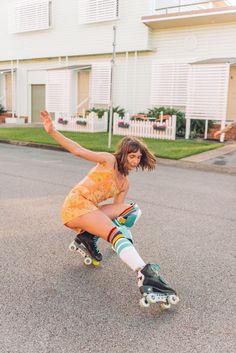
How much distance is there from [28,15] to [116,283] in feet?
76.6

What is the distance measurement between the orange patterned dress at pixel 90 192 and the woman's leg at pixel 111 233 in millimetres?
68

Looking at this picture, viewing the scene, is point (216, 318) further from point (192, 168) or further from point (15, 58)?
point (15, 58)

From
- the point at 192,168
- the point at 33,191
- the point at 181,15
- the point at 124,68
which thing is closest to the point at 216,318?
the point at 33,191

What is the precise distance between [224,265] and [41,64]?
2251 centimetres

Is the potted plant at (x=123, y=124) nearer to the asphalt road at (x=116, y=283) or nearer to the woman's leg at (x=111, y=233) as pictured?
the asphalt road at (x=116, y=283)

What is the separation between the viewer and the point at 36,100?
25438mm

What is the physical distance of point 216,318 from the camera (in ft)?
9.48

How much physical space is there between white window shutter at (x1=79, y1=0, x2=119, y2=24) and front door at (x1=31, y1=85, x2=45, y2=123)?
5.93 m

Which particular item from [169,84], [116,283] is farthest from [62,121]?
[116,283]

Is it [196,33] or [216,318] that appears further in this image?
[196,33]

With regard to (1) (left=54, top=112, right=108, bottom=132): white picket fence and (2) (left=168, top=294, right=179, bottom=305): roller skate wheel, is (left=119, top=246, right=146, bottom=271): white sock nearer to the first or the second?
(2) (left=168, top=294, right=179, bottom=305): roller skate wheel

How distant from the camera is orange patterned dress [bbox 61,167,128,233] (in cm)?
343

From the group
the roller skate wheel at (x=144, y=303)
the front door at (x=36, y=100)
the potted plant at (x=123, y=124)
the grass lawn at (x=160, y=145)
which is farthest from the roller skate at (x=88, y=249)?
the front door at (x=36, y=100)

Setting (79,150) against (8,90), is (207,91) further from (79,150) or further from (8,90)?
(8,90)
